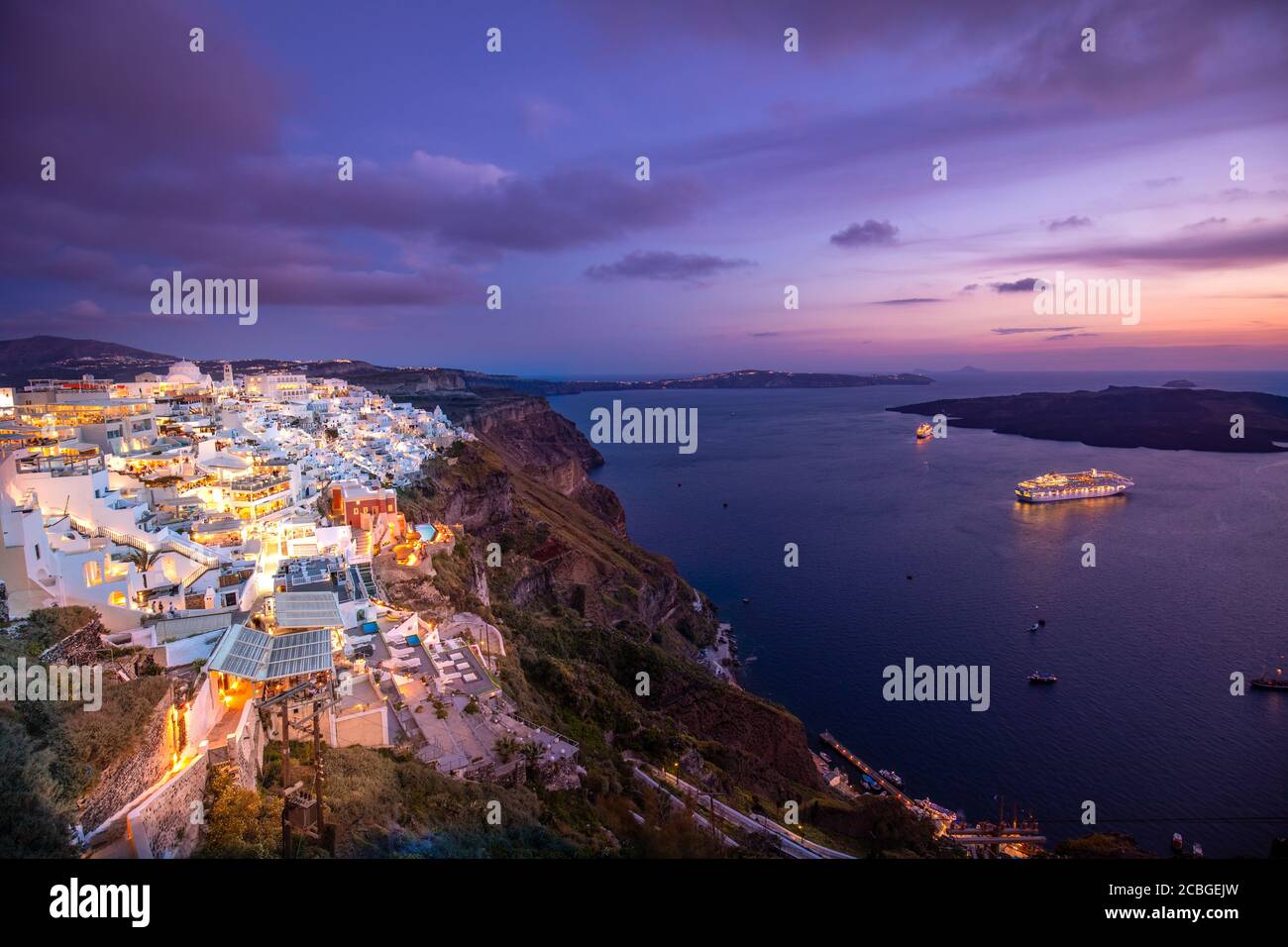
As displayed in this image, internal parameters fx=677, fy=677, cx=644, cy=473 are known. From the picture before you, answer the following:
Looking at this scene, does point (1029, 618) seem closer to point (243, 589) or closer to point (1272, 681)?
point (1272, 681)

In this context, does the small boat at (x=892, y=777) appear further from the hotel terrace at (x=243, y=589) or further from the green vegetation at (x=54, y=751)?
the green vegetation at (x=54, y=751)

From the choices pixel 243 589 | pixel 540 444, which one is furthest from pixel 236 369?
pixel 243 589

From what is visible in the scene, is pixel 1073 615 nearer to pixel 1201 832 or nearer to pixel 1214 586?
pixel 1214 586

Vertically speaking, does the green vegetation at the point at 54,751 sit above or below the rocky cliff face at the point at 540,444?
below

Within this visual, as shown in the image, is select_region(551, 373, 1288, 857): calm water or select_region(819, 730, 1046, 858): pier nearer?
select_region(819, 730, 1046, 858): pier

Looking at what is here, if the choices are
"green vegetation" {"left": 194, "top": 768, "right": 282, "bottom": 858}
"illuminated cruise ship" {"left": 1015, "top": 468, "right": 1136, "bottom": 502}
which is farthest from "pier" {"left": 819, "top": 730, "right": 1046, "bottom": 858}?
"illuminated cruise ship" {"left": 1015, "top": 468, "right": 1136, "bottom": 502}

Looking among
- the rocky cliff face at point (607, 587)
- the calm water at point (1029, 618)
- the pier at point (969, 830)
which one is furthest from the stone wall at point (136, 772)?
the calm water at point (1029, 618)

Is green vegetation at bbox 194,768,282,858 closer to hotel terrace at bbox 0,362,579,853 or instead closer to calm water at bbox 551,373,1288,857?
hotel terrace at bbox 0,362,579,853
